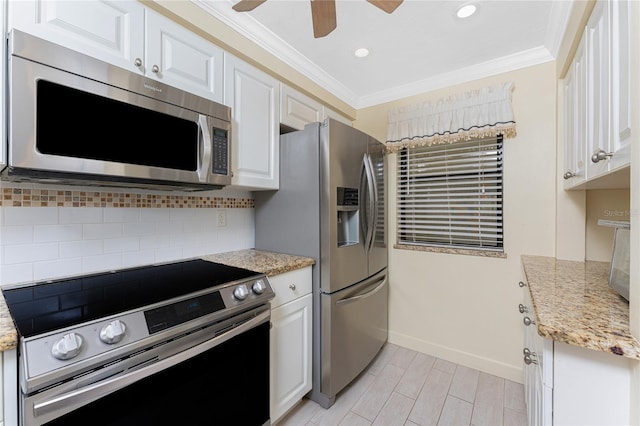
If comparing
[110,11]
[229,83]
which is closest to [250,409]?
[229,83]

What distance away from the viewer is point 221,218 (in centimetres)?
196

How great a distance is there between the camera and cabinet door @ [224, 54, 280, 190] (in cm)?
165

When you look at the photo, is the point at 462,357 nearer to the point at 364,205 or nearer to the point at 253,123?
the point at 364,205

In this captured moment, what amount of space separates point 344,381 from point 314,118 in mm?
1950

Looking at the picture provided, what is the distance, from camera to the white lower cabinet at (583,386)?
2.47 feet

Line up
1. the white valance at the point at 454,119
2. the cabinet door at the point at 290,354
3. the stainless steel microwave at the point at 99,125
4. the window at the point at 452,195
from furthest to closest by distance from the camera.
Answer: the window at the point at 452,195 < the white valance at the point at 454,119 < the cabinet door at the point at 290,354 < the stainless steel microwave at the point at 99,125

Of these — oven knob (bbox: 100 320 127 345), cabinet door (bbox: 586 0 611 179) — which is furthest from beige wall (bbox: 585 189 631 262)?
oven knob (bbox: 100 320 127 345)

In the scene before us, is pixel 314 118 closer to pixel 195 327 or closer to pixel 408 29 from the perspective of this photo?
pixel 408 29

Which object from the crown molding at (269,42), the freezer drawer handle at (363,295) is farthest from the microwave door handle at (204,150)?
the freezer drawer handle at (363,295)

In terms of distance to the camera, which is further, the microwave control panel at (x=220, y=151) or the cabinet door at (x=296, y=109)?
the cabinet door at (x=296, y=109)

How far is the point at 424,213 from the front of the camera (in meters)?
2.45

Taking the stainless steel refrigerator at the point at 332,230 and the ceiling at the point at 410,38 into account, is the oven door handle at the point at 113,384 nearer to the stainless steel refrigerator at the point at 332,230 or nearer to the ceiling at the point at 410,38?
the stainless steel refrigerator at the point at 332,230

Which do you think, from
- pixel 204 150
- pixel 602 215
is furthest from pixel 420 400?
pixel 204 150

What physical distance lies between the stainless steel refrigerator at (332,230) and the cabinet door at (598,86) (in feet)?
3.87
